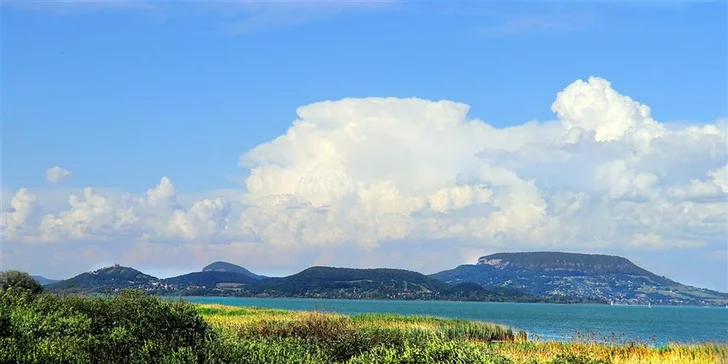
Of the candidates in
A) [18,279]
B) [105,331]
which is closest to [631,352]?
[105,331]

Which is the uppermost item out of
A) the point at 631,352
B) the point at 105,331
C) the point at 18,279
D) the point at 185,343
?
the point at 18,279

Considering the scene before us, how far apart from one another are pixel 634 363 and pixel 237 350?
17632 mm

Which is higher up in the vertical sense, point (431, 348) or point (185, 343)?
point (431, 348)

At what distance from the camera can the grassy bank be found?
18188mm

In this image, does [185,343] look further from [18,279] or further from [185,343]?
[18,279]

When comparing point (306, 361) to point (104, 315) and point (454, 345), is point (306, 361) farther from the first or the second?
point (104, 315)

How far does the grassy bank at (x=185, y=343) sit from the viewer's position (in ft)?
59.7

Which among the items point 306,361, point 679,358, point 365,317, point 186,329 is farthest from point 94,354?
point 365,317

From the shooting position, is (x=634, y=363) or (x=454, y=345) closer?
(x=454, y=345)

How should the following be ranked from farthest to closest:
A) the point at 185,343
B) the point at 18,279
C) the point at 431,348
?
1. the point at 18,279
2. the point at 185,343
3. the point at 431,348

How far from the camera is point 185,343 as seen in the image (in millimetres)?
25078

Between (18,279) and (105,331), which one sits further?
(18,279)

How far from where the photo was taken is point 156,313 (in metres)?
27.7

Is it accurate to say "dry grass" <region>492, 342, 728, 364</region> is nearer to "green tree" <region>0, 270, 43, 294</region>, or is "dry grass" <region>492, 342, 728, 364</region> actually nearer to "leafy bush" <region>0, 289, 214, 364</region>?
"leafy bush" <region>0, 289, 214, 364</region>
